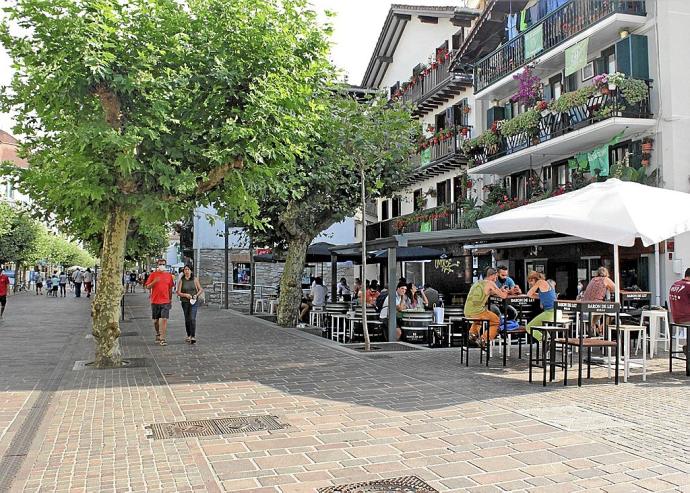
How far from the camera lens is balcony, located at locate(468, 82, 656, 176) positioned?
16453mm

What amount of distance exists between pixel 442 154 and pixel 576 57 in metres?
9.16

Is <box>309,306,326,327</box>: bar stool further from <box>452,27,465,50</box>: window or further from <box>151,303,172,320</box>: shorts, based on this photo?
<box>452,27,465,50</box>: window

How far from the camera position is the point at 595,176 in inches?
696

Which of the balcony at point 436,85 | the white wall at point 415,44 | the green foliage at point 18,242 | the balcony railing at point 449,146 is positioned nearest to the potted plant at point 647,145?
the balcony railing at point 449,146

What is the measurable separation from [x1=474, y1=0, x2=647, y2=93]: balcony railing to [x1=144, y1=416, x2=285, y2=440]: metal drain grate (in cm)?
1491

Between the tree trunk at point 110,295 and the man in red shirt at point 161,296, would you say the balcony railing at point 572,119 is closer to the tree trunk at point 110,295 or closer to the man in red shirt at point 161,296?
the man in red shirt at point 161,296

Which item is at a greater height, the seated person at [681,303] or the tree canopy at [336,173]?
the tree canopy at [336,173]

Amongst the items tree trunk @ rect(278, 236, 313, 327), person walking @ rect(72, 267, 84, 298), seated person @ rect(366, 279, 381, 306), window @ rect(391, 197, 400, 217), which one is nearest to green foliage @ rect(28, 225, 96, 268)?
person walking @ rect(72, 267, 84, 298)

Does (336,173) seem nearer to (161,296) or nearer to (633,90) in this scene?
(161,296)

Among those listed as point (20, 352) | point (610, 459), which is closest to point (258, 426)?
point (610, 459)

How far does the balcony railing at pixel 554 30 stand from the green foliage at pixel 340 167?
20.2 feet

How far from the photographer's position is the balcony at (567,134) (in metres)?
16.5

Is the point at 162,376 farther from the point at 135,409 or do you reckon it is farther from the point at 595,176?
the point at 595,176

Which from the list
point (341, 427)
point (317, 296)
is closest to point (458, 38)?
point (317, 296)
